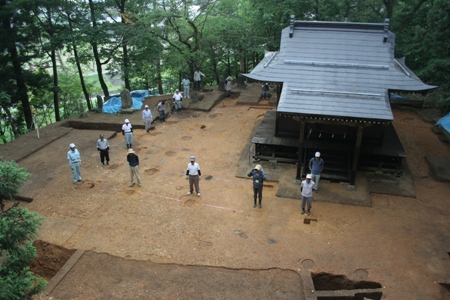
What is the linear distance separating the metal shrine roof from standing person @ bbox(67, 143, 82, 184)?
7242mm

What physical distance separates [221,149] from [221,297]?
8634 mm

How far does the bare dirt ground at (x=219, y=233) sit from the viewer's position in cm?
821

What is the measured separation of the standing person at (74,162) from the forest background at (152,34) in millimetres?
7212

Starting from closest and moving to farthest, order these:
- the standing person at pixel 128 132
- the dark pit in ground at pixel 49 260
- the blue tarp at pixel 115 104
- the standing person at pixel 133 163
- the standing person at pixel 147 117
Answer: the dark pit in ground at pixel 49 260
the standing person at pixel 133 163
the standing person at pixel 128 132
the standing person at pixel 147 117
the blue tarp at pixel 115 104

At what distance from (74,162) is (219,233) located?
624 cm

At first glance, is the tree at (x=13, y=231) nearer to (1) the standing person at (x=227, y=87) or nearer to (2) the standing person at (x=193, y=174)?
(2) the standing person at (x=193, y=174)

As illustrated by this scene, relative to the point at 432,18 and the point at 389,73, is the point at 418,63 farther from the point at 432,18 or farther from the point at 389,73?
the point at 389,73

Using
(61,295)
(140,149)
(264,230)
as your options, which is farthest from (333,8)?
(61,295)

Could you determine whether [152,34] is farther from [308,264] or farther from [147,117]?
[308,264]

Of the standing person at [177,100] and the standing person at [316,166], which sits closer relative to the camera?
the standing person at [316,166]

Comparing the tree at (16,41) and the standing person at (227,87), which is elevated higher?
the tree at (16,41)

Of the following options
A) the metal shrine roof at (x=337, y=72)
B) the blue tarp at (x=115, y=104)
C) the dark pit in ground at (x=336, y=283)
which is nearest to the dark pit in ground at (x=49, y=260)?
the dark pit in ground at (x=336, y=283)

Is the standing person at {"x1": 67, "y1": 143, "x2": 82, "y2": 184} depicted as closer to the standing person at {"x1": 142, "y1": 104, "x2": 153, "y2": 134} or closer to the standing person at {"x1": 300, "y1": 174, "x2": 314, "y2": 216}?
the standing person at {"x1": 142, "y1": 104, "x2": 153, "y2": 134}

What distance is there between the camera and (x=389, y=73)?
12711 mm
